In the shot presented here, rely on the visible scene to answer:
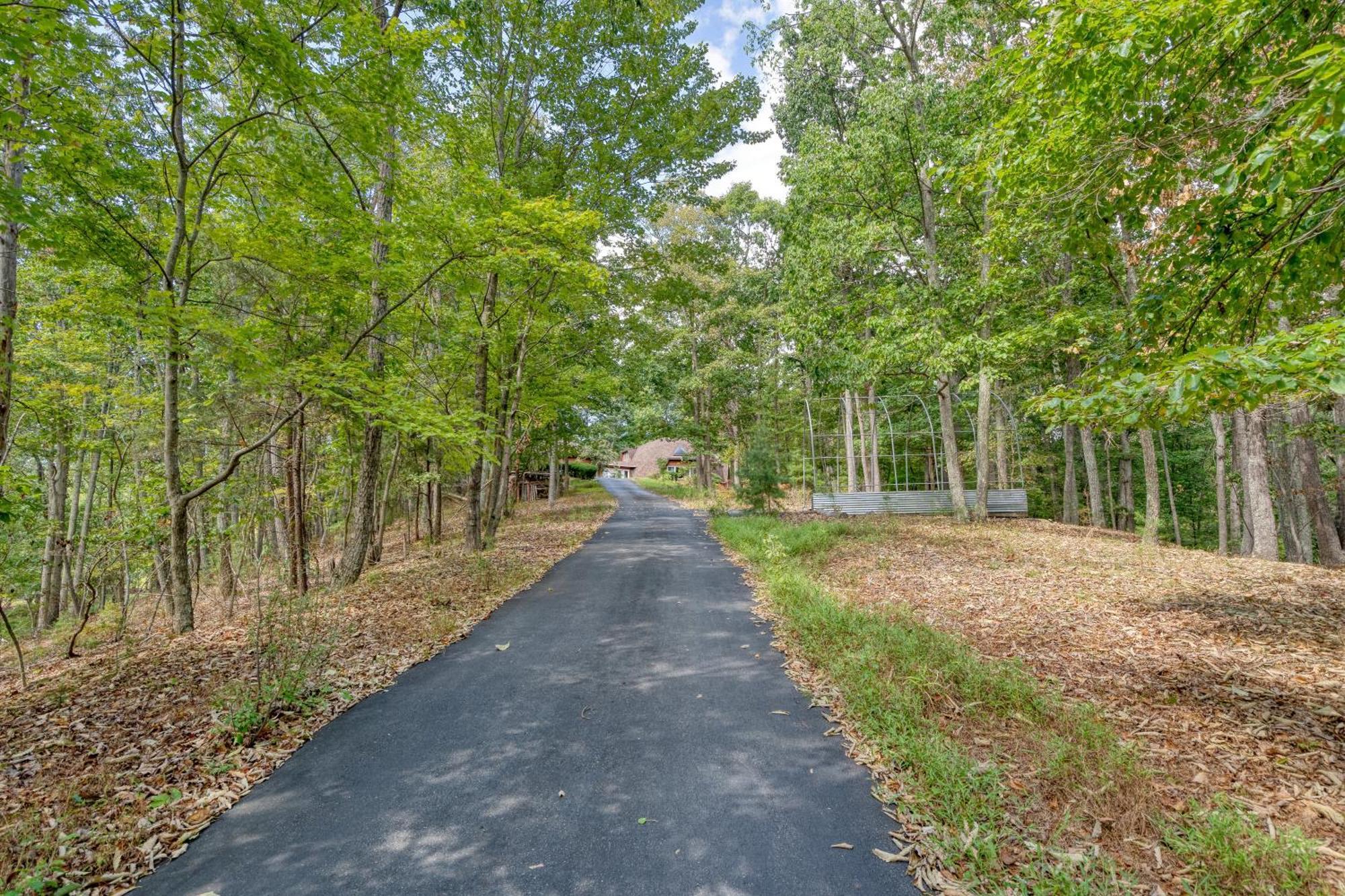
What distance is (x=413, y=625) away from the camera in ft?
19.9

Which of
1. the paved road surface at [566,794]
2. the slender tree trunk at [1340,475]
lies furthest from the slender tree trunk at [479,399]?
the slender tree trunk at [1340,475]

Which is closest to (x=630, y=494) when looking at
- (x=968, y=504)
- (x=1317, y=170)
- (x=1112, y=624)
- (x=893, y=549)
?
(x=968, y=504)

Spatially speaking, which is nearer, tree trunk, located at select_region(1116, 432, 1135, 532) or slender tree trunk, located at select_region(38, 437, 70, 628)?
slender tree trunk, located at select_region(38, 437, 70, 628)

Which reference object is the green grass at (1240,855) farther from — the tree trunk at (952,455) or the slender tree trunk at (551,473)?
the slender tree trunk at (551,473)

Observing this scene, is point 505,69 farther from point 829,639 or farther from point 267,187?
point 829,639

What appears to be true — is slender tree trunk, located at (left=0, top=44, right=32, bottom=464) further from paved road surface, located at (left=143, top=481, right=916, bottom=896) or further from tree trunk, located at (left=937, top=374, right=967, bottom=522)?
tree trunk, located at (left=937, top=374, right=967, bottom=522)

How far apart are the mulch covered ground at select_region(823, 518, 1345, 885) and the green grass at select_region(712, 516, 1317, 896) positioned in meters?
0.20

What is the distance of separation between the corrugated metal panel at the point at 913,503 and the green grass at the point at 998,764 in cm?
1097

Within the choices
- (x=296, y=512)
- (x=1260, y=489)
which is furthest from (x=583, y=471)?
(x=1260, y=489)

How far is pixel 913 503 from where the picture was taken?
51.2ft

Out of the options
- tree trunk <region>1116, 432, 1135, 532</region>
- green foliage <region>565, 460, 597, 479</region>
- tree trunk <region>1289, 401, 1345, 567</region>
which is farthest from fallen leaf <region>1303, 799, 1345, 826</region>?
green foliage <region>565, 460, 597, 479</region>

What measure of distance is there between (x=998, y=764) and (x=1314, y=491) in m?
13.2

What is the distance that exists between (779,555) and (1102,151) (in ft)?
22.8

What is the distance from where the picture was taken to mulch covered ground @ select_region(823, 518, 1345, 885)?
286 cm
